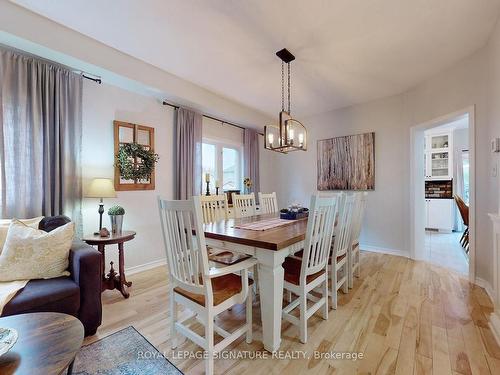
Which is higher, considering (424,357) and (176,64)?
(176,64)

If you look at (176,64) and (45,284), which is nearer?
(45,284)

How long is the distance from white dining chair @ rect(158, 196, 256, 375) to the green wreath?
1.73 meters

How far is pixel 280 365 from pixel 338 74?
3.27 m

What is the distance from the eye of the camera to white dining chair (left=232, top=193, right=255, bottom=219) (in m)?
2.98

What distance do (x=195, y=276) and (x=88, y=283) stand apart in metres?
0.96

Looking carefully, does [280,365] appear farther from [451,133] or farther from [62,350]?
[451,133]

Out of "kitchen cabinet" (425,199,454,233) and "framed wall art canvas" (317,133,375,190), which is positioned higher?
"framed wall art canvas" (317,133,375,190)

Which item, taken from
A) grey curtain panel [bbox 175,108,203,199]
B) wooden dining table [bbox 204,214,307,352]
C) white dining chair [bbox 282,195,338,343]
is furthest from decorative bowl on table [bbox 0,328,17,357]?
grey curtain panel [bbox 175,108,203,199]

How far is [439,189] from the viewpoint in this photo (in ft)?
18.7

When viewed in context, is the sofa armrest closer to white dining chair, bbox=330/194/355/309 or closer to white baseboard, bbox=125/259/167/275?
white baseboard, bbox=125/259/167/275

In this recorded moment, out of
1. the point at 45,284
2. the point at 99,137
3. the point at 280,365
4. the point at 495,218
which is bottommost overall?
the point at 280,365

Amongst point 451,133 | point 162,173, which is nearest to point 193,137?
point 162,173

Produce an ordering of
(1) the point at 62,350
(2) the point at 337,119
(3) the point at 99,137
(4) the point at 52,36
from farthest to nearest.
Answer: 1. (2) the point at 337,119
2. (3) the point at 99,137
3. (4) the point at 52,36
4. (1) the point at 62,350

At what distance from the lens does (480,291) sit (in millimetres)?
2447
